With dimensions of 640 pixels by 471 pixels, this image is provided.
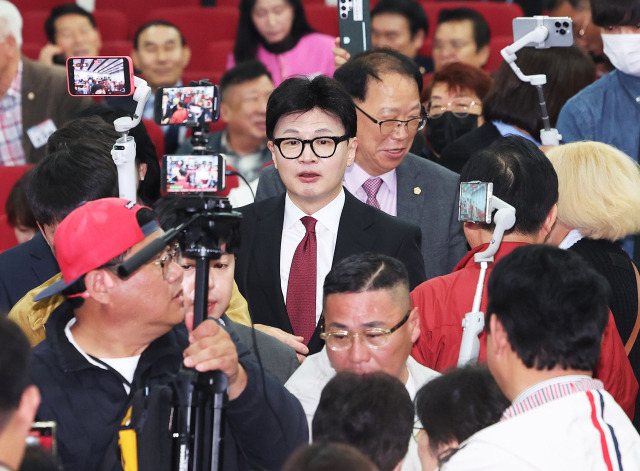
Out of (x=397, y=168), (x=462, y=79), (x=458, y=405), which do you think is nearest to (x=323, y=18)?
(x=462, y=79)

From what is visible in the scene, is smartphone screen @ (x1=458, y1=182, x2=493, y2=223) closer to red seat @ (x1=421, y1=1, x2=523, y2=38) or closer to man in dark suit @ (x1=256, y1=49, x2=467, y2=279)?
man in dark suit @ (x1=256, y1=49, x2=467, y2=279)

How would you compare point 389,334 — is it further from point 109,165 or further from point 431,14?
point 431,14

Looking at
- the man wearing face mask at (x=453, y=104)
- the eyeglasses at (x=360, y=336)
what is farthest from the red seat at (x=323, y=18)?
the eyeglasses at (x=360, y=336)

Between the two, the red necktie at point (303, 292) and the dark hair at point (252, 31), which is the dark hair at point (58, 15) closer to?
the dark hair at point (252, 31)

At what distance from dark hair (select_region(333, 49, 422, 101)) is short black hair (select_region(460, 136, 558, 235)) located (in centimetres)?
89

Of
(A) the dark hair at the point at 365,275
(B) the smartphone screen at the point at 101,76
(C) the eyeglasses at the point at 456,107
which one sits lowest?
(A) the dark hair at the point at 365,275

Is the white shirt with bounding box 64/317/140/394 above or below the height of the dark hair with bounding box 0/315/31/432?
below

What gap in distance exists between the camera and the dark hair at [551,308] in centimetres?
213

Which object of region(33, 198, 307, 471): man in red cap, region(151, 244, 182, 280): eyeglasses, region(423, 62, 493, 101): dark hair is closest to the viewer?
region(33, 198, 307, 471): man in red cap

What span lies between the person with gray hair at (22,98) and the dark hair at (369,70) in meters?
2.29

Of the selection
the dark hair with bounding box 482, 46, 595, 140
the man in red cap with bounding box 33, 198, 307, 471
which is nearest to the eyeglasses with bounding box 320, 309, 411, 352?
the man in red cap with bounding box 33, 198, 307, 471

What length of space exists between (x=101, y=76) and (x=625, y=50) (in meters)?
2.36

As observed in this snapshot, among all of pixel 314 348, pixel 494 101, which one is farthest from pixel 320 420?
pixel 494 101

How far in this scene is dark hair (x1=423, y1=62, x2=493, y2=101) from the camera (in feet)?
16.2
